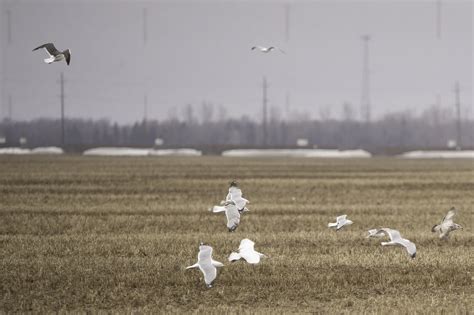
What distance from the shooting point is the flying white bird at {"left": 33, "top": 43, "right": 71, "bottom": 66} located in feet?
56.1

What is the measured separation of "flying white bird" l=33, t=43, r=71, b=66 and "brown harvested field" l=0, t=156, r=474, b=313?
3.45m

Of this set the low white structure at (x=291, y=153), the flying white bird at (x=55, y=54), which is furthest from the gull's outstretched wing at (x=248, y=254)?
the low white structure at (x=291, y=153)

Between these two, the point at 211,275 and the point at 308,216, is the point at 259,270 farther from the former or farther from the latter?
the point at 308,216

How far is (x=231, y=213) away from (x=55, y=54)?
401 centimetres

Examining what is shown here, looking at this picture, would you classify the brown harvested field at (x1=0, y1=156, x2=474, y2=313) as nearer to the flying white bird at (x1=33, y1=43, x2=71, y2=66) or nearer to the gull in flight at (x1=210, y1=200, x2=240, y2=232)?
the gull in flight at (x1=210, y1=200, x2=240, y2=232)

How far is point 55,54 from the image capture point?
1756 cm

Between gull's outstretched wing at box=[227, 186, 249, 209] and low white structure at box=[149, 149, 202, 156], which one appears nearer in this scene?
gull's outstretched wing at box=[227, 186, 249, 209]

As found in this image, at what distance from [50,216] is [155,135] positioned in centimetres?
16416

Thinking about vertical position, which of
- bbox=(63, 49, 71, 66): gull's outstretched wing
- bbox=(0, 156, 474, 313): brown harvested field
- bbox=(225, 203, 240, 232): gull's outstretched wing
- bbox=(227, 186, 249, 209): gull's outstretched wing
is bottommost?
bbox=(0, 156, 474, 313): brown harvested field

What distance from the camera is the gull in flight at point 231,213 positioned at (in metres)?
17.4

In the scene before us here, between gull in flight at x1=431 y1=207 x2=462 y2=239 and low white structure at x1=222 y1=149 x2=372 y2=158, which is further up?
gull in flight at x1=431 y1=207 x2=462 y2=239

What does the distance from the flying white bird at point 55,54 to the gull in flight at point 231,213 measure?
11.6 feet

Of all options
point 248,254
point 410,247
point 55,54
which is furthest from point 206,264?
point 55,54

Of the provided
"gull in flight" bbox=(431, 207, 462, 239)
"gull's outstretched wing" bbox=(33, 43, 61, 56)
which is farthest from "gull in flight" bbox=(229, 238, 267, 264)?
"gull in flight" bbox=(431, 207, 462, 239)
